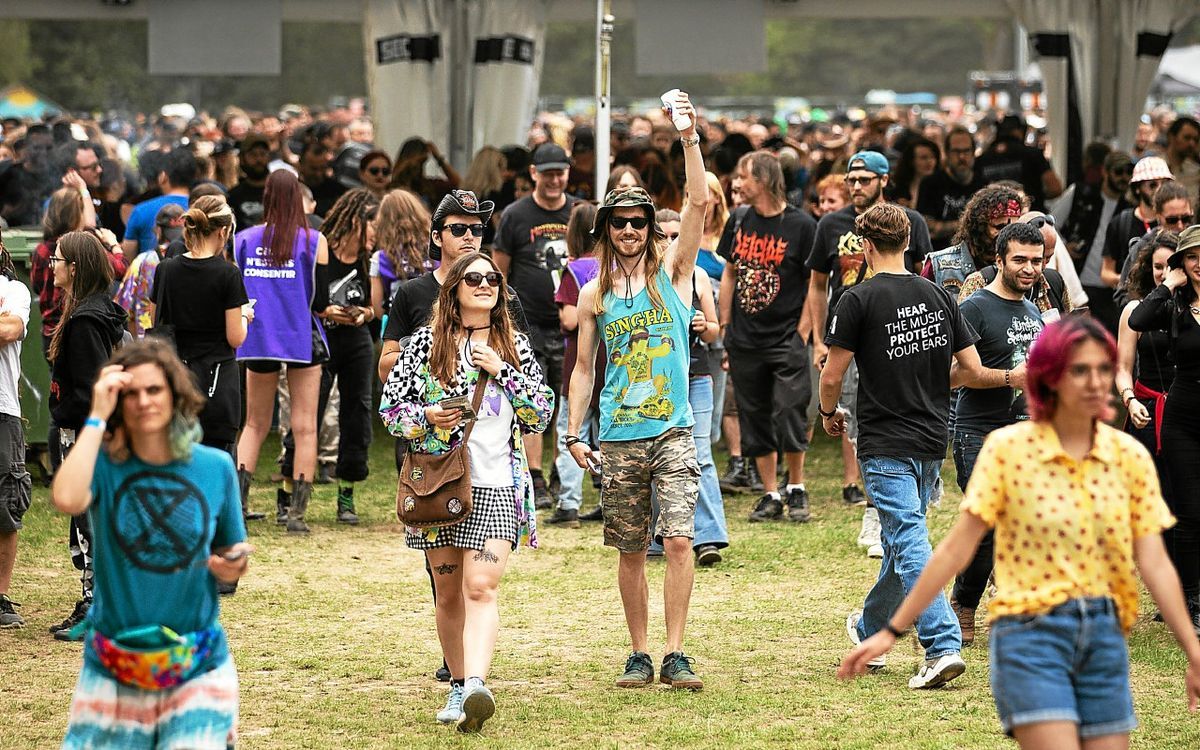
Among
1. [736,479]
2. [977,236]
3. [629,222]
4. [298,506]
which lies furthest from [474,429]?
[736,479]

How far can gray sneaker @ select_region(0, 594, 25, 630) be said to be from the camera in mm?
7578

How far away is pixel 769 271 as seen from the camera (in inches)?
400

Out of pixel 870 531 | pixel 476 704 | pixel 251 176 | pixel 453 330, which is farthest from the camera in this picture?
pixel 251 176

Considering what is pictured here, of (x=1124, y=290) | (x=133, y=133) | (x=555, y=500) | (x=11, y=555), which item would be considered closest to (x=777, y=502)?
(x=555, y=500)

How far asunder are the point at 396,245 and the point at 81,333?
105 inches

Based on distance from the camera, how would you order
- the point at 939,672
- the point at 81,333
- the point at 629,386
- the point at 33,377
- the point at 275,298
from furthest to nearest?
the point at 33,377 < the point at 275,298 < the point at 81,333 < the point at 629,386 < the point at 939,672

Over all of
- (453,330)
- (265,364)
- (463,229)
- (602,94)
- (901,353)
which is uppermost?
(602,94)

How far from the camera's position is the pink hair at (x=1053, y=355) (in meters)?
4.14

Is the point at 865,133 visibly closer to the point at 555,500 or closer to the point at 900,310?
the point at 555,500

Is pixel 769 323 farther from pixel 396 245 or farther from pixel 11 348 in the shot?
pixel 11 348

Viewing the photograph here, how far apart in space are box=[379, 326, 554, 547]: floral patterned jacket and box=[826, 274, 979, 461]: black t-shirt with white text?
4.20 feet

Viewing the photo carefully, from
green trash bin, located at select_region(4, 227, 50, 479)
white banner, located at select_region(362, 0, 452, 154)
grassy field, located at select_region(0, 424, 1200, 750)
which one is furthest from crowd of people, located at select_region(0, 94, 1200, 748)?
white banner, located at select_region(362, 0, 452, 154)

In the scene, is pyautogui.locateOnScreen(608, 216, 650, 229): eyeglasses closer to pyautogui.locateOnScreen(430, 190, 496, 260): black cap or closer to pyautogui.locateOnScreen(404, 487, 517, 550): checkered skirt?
pyautogui.locateOnScreen(430, 190, 496, 260): black cap

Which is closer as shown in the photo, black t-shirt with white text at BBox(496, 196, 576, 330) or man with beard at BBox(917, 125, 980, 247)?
black t-shirt with white text at BBox(496, 196, 576, 330)
